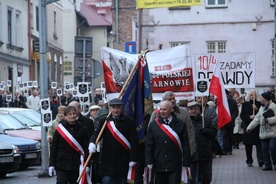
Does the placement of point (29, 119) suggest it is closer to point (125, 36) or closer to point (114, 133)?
point (114, 133)

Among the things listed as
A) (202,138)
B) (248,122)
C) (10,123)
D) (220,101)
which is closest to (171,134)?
(202,138)

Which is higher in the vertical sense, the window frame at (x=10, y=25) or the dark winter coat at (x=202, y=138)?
the window frame at (x=10, y=25)

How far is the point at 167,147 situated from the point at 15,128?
1185 cm

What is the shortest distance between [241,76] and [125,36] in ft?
145

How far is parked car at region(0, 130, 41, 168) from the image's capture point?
21.4 meters

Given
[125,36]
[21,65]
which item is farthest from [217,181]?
[125,36]

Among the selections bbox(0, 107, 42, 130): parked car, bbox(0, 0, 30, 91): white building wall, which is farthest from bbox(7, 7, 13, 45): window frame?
bbox(0, 107, 42, 130): parked car

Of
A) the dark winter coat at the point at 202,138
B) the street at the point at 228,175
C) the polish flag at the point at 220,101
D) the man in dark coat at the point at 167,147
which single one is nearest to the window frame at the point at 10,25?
the street at the point at 228,175

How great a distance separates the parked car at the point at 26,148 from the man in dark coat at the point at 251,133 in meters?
5.30

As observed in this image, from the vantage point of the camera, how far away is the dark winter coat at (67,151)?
13102mm

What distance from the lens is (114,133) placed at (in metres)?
12.7

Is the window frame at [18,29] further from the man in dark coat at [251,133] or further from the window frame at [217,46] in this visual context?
the man in dark coat at [251,133]

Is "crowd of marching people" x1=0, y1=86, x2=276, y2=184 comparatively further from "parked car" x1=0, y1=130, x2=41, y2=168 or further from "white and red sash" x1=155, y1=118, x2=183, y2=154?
"parked car" x1=0, y1=130, x2=41, y2=168

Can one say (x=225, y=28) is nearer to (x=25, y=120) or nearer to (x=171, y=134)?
(x=25, y=120)
